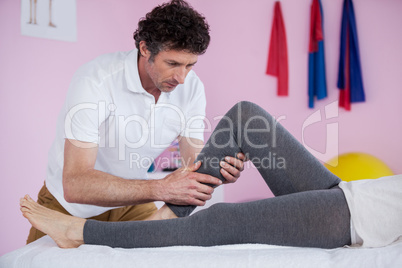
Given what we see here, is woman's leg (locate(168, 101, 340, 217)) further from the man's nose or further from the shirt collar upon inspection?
the shirt collar

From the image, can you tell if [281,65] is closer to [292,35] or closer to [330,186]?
[292,35]

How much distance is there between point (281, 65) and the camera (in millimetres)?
2934

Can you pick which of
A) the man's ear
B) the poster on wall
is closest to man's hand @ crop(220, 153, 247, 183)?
the man's ear

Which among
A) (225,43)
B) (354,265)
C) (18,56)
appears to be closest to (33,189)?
(18,56)

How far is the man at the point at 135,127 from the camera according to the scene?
1.23 metres

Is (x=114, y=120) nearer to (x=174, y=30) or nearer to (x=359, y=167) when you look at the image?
(x=174, y=30)

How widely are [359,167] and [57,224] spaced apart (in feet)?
6.07

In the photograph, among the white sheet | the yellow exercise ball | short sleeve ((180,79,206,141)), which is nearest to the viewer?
the white sheet

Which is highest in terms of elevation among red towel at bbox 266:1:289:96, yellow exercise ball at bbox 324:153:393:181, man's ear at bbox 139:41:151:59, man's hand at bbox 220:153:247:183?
red towel at bbox 266:1:289:96

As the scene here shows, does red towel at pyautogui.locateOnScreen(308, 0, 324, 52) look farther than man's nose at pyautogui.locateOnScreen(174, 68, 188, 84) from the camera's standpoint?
Yes

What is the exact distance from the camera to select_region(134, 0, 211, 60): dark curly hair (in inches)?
54.9

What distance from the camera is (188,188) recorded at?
1188mm

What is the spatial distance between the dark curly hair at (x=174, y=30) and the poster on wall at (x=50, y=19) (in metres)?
1.18

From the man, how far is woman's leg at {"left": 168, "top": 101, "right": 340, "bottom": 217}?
0.04 m
